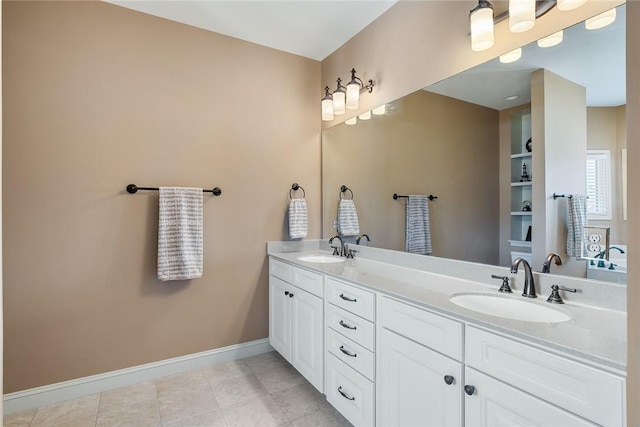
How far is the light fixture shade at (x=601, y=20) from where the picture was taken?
Answer: 1204 mm

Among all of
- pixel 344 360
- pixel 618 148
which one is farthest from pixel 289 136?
pixel 618 148

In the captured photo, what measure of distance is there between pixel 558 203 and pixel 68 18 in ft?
9.51

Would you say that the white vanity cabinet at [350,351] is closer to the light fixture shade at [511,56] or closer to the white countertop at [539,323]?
the white countertop at [539,323]

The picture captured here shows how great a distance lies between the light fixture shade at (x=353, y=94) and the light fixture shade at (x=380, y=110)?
0.16 m

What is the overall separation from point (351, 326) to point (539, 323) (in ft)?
2.81

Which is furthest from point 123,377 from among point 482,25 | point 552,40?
point 552,40

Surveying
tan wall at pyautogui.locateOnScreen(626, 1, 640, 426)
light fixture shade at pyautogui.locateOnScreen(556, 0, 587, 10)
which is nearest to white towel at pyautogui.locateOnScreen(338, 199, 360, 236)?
light fixture shade at pyautogui.locateOnScreen(556, 0, 587, 10)

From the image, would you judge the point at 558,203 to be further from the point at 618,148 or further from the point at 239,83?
the point at 239,83

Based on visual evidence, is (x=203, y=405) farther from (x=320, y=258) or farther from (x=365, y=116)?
(x=365, y=116)

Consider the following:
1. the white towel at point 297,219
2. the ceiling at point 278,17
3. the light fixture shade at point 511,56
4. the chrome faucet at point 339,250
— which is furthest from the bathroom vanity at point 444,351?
the ceiling at point 278,17

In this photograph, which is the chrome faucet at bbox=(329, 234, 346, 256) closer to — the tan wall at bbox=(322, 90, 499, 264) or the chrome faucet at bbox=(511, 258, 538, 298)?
the tan wall at bbox=(322, 90, 499, 264)

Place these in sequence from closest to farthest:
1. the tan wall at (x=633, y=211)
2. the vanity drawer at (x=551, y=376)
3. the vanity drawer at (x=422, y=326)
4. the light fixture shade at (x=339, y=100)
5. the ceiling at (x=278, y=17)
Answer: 1. the tan wall at (x=633, y=211)
2. the vanity drawer at (x=551, y=376)
3. the vanity drawer at (x=422, y=326)
4. the ceiling at (x=278, y=17)
5. the light fixture shade at (x=339, y=100)

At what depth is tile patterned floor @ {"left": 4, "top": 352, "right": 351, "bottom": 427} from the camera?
181 centimetres

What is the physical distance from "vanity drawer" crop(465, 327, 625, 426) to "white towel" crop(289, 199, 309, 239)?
1757 millimetres
